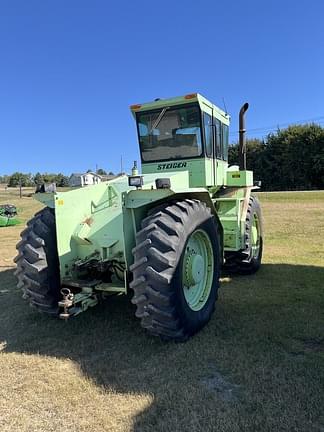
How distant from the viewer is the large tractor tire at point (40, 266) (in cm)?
431

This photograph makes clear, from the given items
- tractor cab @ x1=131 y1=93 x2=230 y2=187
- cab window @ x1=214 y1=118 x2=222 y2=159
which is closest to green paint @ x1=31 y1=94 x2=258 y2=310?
tractor cab @ x1=131 y1=93 x2=230 y2=187

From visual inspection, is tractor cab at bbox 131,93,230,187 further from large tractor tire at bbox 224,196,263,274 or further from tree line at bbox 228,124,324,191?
tree line at bbox 228,124,324,191

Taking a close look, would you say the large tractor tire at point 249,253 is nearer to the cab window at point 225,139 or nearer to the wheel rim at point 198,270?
the cab window at point 225,139

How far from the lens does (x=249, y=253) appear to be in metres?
6.94

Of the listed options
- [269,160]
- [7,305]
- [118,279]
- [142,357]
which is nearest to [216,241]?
[118,279]

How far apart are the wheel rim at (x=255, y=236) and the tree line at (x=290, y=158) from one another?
3061 cm

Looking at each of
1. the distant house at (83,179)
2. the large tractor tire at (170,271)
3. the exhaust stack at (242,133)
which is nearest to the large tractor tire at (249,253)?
the exhaust stack at (242,133)

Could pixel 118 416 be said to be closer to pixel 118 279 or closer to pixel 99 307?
pixel 118 279

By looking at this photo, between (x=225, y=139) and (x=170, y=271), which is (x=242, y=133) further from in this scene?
(x=170, y=271)

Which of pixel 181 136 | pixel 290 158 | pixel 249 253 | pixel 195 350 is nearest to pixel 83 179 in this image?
pixel 181 136

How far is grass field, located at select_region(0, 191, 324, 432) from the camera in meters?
2.94

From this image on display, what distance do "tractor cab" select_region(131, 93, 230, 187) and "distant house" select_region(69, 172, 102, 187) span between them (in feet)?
4.34

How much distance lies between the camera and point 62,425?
2.92 metres

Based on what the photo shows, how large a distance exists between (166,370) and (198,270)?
4.09 feet
